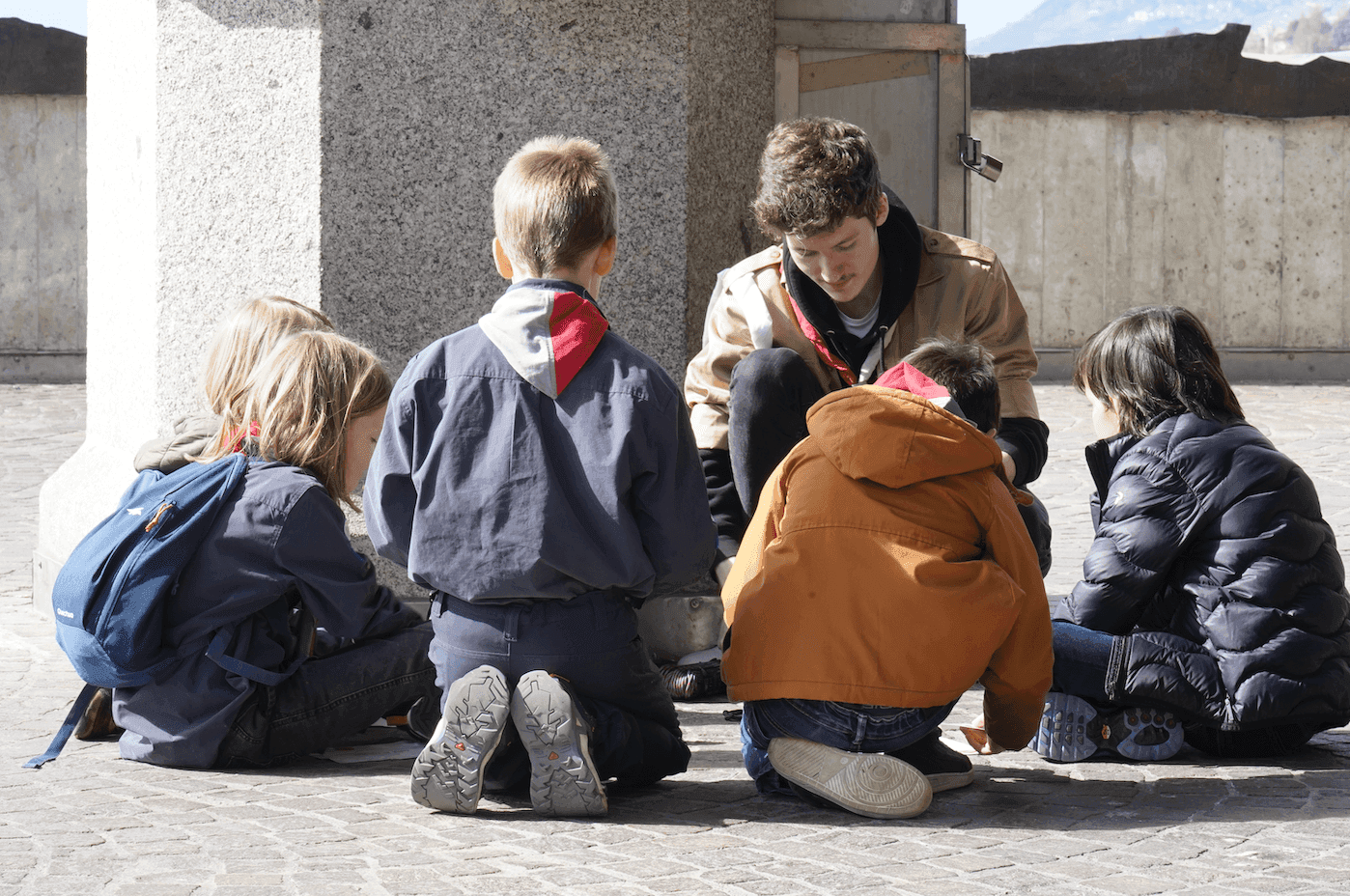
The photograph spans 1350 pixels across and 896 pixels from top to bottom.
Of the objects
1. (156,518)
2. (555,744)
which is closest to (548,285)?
(555,744)

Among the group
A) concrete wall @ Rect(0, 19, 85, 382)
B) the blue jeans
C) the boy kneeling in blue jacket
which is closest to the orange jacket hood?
the boy kneeling in blue jacket

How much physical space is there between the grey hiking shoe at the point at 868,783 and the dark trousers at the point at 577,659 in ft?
1.09

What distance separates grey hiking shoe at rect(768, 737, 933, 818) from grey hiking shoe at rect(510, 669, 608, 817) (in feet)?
1.38

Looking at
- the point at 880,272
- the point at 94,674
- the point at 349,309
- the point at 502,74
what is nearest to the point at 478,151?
the point at 502,74

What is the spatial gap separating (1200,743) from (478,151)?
2588 mm

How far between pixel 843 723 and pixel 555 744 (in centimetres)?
57

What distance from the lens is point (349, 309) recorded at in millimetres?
4453

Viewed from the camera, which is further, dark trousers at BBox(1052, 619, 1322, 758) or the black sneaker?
dark trousers at BBox(1052, 619, 1322, 758)

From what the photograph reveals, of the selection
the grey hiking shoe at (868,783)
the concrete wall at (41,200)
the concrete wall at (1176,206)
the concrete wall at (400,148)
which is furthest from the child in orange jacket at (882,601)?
the concrete wall at (41,200)

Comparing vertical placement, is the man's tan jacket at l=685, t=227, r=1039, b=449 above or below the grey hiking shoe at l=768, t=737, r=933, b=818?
above

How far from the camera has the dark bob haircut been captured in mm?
3266

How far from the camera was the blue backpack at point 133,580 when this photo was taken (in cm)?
311

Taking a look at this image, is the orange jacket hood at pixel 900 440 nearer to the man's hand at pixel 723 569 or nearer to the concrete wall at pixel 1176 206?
the man's hand at pixel 723 569

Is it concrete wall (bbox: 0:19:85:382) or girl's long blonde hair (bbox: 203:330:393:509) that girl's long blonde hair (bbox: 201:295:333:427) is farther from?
concrete wall (bbox: 0:19:85:382)
